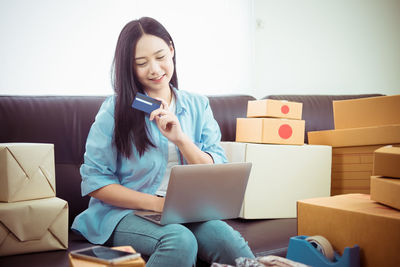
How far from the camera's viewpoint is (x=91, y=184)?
1.34 metres

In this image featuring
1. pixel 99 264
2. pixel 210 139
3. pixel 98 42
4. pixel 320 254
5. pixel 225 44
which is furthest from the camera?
pixel 225 44

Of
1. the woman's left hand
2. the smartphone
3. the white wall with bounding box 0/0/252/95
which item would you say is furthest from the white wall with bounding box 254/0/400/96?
the smartphone

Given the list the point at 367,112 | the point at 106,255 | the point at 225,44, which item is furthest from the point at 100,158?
the point at 225,44

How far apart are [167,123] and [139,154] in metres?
0.15

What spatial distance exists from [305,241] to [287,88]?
1887 mm

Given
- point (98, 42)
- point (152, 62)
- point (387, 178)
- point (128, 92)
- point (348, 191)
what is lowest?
point (348, 191)

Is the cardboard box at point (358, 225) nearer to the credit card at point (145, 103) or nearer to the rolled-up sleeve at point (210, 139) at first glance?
the rolled-up sleeve at point (210, 139)

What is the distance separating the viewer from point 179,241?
1.14 m

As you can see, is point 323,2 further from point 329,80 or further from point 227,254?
point 227,254

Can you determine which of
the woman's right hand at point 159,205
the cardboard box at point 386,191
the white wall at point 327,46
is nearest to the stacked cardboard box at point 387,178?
the cardboard box at point 386,191

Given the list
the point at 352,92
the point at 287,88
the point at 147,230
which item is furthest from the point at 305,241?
the point at 352,92

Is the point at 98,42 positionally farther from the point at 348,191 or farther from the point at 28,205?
the point at 348,191

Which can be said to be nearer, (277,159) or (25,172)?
(25,172)

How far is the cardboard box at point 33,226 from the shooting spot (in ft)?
4.12
